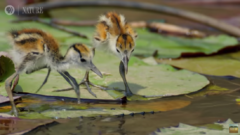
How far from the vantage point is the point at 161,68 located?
447cm

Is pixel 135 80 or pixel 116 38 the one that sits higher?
pixel 116 38

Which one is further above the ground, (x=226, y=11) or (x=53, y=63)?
(x=226, y=11)

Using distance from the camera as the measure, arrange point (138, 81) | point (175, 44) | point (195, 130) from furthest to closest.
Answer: point (175, 44)
point (138, 81)
point (195, 130)

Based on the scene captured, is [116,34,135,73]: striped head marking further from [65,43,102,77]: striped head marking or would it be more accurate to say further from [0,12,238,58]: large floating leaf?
[0,12,238,58]: large floating leaf

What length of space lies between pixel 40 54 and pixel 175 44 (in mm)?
2916

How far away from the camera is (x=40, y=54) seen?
335 centimetres

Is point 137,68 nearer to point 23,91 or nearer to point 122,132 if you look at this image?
point 23,91

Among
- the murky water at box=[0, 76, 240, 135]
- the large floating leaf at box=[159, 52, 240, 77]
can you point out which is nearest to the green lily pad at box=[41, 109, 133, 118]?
the murky water at box=[0, 76, 240, 135]

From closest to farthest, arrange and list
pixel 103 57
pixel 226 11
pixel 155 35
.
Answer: pixel 103 57 < pixel 155 35 < pixel 226 11

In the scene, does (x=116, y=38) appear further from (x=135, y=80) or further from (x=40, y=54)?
(x=40, y=54)

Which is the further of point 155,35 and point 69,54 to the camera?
point 155,35

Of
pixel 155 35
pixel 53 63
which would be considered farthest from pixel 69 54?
pixel 155 35

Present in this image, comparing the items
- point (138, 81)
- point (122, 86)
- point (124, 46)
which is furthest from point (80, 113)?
point (138, 81)

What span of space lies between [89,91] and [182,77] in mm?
1022
